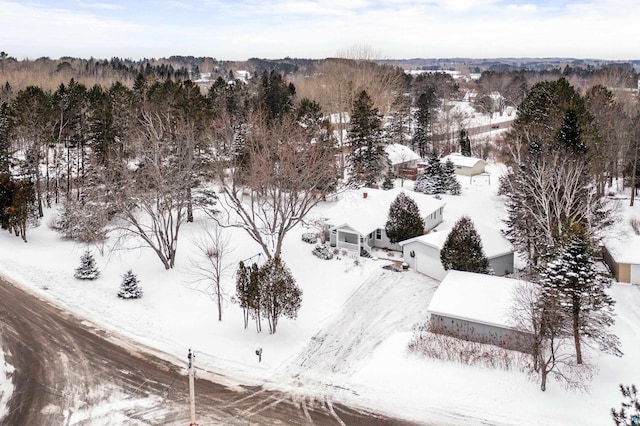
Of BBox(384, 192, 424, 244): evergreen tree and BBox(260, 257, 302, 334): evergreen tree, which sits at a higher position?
BBox(384, 192, 424, 244): evergreen tree

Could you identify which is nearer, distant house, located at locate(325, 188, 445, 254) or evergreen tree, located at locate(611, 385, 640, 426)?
evergreen tree, located at locate(611, 385, 640, 426)

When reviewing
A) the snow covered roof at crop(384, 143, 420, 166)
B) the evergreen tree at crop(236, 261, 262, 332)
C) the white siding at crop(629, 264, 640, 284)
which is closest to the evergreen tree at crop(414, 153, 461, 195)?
the snow covered roof at crop(384, 143, 420, 166)

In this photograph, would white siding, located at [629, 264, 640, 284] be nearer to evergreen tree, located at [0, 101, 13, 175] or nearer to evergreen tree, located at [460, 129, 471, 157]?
evergreen tree, located at [460, 129, 471, 157]

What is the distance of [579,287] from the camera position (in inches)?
679

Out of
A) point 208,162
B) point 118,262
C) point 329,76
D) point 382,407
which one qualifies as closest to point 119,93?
point 208,162

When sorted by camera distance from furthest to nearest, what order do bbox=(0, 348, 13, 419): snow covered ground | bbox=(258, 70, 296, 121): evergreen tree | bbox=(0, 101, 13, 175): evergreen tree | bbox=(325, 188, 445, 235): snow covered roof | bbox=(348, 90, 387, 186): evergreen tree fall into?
bbox=(258, 70, 296, 121): evergreen tree
bbox=(348, 90, 387, 186): evergreen tree
bbox=(0, 101, 13, 175): evergreen tree
bbox=(325, 188, 445, 235): snow covered roof
bbox=(0, 348, 13, 419): snow covered ground

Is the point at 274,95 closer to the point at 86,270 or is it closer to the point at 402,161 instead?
the point at 402,161

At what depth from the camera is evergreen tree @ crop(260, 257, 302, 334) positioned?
21125 mm

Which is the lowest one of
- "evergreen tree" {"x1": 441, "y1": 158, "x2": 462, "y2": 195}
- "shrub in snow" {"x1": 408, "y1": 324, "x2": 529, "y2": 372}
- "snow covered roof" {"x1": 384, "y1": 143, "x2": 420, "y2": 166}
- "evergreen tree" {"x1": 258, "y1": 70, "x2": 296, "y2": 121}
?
"shrub in snow" {"x1": 408, "y1": 324, "x2": 529, "y2": 372}

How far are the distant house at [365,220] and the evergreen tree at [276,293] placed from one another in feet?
36.7

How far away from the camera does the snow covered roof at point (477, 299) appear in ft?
69.0

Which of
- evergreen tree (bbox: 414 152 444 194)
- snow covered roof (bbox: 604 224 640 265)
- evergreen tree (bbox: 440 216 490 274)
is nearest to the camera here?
snow covered roof (bbox: 604 224 640 265)

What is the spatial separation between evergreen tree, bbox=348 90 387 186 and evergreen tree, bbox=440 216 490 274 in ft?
56.0

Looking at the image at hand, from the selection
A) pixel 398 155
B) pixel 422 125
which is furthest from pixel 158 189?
pixel 422 125
